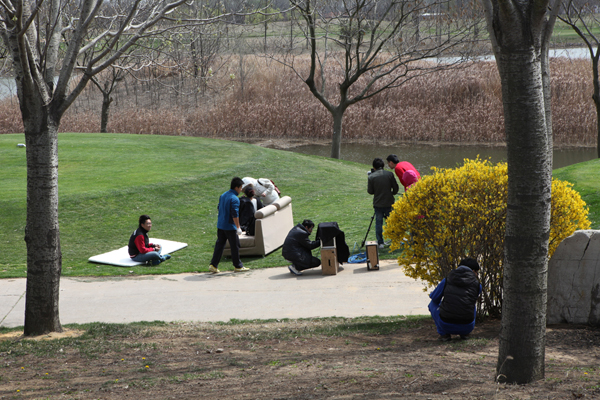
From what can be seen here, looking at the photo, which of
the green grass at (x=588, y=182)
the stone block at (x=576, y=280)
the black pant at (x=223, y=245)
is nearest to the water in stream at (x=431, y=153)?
the green grass at (x=588, y=182)

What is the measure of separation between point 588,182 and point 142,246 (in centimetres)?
1165

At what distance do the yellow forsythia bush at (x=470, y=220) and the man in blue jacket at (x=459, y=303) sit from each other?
20.8 inches

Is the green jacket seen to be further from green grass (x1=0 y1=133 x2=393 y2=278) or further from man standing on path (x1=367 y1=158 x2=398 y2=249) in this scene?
green grass (x1=0 y1=133 x2=393 y2=278)

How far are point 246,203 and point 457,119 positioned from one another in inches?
1038

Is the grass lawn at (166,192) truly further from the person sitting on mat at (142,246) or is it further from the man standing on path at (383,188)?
the man standing on path at (383,188)

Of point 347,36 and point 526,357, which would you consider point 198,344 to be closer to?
point 526,357

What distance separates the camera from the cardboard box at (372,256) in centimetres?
966

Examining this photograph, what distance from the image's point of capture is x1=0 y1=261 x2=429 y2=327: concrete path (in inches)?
297

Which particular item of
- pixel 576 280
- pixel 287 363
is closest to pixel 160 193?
pixel 287 363

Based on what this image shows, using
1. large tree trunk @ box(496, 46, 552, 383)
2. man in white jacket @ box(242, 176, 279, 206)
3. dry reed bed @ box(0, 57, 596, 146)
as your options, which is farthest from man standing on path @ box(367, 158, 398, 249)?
dry reed bed @ box(0, 57, 596, 146)

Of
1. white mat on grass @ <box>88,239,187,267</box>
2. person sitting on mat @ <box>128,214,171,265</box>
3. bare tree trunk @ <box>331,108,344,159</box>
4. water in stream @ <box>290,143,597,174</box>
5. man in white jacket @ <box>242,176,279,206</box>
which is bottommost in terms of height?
white mat on grass @ <box>88,239,187,267</box>

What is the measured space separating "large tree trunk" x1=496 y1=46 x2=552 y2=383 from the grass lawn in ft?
23.3

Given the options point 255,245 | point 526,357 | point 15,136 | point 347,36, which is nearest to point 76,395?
point 526,357

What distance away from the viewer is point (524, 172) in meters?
3.76
